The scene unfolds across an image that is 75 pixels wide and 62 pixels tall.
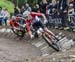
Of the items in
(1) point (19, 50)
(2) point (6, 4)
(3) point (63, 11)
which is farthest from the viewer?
(2) point (6, 4)

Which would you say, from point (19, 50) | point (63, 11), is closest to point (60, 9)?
point (63, 11)

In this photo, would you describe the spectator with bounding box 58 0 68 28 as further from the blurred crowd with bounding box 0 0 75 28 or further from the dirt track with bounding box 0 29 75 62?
the dirt track with bounding box 0 29 75 62

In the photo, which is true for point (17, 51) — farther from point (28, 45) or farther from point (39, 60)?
point (39, 60)

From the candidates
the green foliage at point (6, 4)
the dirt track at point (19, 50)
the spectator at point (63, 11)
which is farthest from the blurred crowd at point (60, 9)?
the green foliage at point (6, 4)

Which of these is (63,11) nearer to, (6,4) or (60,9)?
(60,9)

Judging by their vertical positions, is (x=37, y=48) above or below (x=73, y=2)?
below

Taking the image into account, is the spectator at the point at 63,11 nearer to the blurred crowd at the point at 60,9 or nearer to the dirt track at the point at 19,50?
the blurred crowd at the point at 60,9

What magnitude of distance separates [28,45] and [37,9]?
476 cm

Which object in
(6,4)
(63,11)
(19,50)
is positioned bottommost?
(6,4)

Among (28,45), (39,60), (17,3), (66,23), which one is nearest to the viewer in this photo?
(39,60)

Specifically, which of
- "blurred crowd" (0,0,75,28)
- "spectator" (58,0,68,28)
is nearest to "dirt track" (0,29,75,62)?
"spectator" (58,0,68,28)

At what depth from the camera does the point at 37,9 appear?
77.0 ft

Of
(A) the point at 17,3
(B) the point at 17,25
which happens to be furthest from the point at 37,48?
(A) the point at 17,3

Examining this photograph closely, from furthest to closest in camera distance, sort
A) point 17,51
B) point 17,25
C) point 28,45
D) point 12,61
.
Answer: point 17,25, point 28,45, point 17,51, point 12,61
